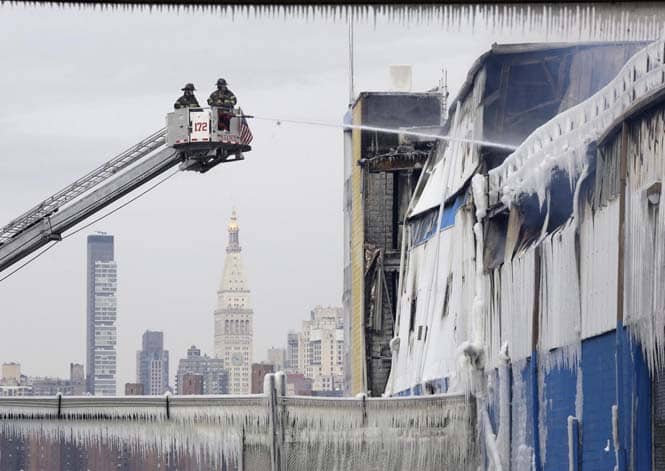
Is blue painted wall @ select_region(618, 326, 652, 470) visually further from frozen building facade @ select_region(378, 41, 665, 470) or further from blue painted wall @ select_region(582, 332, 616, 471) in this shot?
blue painted wall @ select_region(582, 332, 616, 471)

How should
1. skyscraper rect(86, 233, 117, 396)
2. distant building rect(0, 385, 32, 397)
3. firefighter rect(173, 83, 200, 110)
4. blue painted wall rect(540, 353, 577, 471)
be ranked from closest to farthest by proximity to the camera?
blue painted wall rect(540, 353, 577, 471) → firefighter rect(173, 83, 200, 110) → skyscraper rect(86, 233, 117, 396) → distant building rect(0, 385, 32, 397)

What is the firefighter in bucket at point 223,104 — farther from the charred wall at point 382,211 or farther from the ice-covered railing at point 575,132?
the charred wall at point 382,211

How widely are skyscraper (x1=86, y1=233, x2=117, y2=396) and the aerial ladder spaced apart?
12.8m

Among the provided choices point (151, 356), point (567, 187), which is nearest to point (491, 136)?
point (567, 187)

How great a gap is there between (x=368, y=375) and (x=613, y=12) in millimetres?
43293

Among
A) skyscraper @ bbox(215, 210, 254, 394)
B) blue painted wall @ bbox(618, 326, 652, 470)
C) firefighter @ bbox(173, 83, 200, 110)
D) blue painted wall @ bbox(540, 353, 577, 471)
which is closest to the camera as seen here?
blue painted wall @ bbox(618, 326, 652, 470)

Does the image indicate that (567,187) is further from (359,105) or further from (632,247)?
(359,105)

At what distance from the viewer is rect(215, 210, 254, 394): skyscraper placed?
47250 millimetres

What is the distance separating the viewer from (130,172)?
36.8 m

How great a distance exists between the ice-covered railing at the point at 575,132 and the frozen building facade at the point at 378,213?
71.7 feet

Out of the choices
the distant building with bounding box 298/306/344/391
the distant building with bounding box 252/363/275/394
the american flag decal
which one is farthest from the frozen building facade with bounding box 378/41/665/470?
the distant building with bounding box 298/306/344/391

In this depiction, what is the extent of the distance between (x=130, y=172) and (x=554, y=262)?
564 inches

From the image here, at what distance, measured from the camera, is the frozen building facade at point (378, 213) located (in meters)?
52.1

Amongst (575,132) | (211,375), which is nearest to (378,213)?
(575,132)
